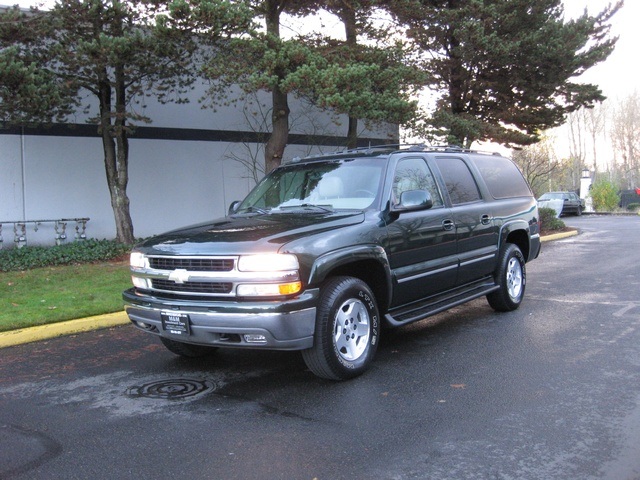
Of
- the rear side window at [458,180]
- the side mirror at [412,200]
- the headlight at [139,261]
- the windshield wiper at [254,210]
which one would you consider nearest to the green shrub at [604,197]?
the rear side window at [458,180]

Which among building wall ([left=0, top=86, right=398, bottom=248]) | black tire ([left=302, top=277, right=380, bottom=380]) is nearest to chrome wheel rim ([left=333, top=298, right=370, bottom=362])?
black tire ([left=302, top=277, right=380, bottom=380])

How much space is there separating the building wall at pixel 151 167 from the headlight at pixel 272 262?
10269 millimetres

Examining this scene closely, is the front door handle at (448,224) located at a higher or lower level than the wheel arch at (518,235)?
higher

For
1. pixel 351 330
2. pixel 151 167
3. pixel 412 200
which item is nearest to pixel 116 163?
pixel 151 167

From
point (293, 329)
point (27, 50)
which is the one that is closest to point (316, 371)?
point (293, 329)

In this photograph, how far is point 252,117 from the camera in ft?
55.1

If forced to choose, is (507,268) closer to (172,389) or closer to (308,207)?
(308,207)

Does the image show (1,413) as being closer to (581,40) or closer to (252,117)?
(252,117)

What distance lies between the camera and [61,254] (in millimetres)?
12148

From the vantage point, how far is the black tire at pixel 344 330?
4797mm

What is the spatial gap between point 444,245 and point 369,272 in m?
1.16

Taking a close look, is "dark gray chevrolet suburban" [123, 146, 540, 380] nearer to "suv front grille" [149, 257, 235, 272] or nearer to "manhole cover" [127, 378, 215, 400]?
"suv front grille" [149, 257, 235, 272]

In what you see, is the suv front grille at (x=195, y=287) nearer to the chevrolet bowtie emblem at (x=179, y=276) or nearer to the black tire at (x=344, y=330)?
the chevrolet bowtie emblem at (x=179, y=276)

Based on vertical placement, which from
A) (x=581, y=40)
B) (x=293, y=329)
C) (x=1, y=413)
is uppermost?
(x=581, y=40)
